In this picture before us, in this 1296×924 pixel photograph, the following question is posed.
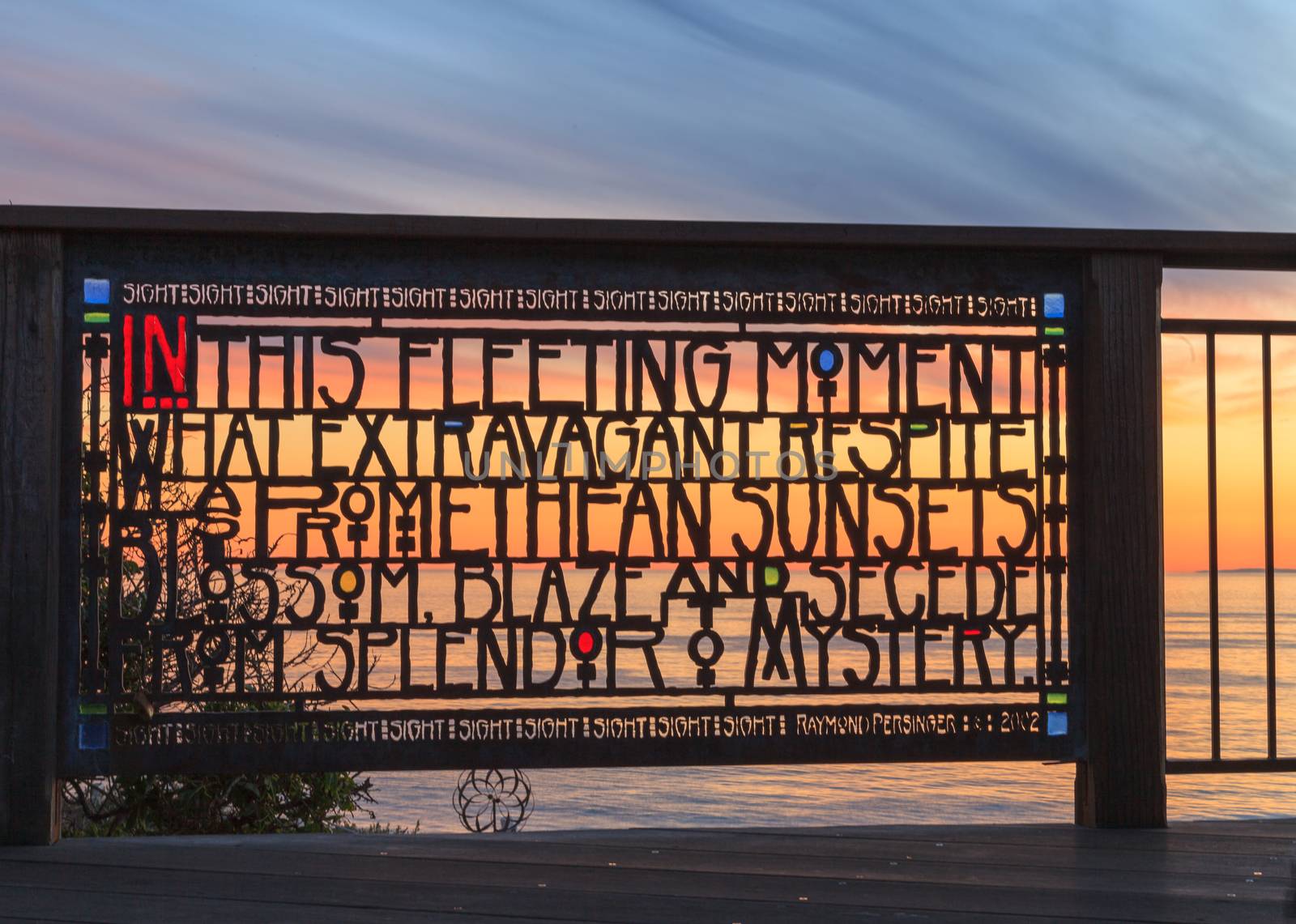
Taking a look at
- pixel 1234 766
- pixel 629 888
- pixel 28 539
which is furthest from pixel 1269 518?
pixel 28 539

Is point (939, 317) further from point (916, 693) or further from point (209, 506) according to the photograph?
point (209, 506)

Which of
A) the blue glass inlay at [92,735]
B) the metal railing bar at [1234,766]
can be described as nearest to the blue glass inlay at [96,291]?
the blue glass inlay at [92,735]

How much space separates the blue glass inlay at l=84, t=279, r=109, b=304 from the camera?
14.8 ft

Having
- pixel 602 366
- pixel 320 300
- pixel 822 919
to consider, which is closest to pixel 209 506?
pixel 320 300

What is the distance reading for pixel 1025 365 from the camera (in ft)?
15.8

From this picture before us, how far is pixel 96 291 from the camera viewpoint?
4500 millimetres

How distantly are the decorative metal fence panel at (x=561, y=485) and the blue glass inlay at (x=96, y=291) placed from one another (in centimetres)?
2

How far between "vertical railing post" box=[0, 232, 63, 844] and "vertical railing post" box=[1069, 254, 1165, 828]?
11.3 feet

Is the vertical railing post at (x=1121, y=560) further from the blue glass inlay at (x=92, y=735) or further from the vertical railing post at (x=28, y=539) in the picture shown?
the vertical railing post at (x=28, y=539)

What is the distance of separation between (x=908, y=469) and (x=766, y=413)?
541 mm

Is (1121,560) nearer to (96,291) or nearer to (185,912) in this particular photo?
(185,912)

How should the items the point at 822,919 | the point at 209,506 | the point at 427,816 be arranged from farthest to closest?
the point at 427,816
the point at 209,506
the point at 822,919

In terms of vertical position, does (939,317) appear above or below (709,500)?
above

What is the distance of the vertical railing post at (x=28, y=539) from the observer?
4.37 metres
